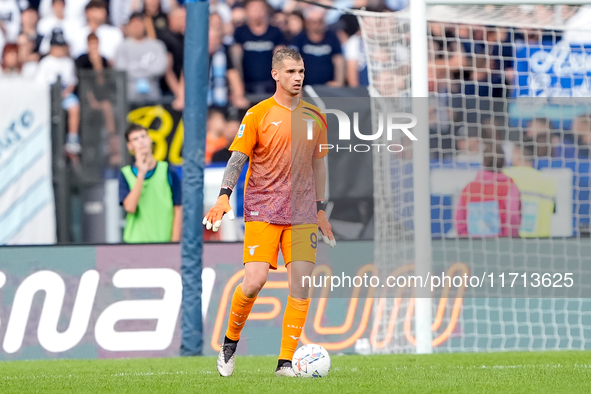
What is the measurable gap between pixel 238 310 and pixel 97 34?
6149 millimetres

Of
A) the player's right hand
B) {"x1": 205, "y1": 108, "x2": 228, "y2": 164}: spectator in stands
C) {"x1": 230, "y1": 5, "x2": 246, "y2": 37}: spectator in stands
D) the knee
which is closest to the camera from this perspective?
the player's right hand

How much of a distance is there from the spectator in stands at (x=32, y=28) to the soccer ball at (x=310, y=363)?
21.8ft

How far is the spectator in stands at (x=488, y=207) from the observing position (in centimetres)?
879

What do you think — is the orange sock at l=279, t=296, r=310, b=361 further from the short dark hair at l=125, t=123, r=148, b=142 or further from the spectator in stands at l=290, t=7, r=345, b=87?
the spectator in stands at l=290, t=7, r=345, b=87

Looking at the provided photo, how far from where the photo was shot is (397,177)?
866 centimetres

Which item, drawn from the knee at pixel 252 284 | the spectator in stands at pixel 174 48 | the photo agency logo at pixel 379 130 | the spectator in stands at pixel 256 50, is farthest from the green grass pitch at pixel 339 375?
the spectator in stands at pixel 256 50

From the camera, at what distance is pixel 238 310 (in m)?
5.73

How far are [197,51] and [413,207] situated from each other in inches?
93.8

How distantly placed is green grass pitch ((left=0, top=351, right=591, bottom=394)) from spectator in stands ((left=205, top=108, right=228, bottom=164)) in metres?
2.72

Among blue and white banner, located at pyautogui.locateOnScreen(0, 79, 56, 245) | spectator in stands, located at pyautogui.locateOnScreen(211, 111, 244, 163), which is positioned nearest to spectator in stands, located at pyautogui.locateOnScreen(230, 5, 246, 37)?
spectator in stands, located at pyautogui.locateOnScreen(211, 111, 244, 163)

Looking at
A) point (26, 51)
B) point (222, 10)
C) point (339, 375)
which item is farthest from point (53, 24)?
point (339, 375)

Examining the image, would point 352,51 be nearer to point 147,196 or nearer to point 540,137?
point 540,137

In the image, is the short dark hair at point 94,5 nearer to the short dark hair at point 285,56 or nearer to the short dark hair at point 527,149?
the short dark hair at point 527,149

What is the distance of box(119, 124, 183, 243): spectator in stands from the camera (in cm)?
880
